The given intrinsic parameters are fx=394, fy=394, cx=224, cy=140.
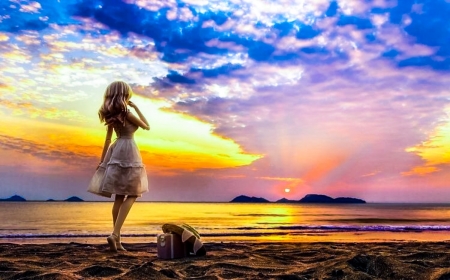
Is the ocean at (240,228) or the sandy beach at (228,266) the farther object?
the ocean at (240,228)

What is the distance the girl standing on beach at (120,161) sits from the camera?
6.05m

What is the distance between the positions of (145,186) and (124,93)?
1497mm

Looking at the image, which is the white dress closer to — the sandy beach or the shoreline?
the sandy beach

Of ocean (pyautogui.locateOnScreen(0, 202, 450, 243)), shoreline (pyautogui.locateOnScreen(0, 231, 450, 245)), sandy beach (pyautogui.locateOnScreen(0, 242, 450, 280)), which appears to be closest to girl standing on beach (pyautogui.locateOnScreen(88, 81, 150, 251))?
sandy beach (pyautogui.locateOnScreen(0, 242, 450, 280))

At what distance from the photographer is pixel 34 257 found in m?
5.34

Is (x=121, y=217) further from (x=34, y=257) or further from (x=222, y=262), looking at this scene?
(x=222, y=262)

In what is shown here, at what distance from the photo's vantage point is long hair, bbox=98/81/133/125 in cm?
604

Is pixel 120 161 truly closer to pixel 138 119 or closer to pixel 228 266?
pixel 138 119

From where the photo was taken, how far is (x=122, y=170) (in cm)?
611

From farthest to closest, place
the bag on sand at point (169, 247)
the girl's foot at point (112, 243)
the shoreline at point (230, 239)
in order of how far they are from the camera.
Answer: the shoreline at point (230, 239)
the girl's foot at point (112, 243)
the bag on sand at point (169, 247)

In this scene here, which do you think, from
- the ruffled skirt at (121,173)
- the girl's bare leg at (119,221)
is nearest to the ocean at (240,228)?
the girl's bare leg at (119,221)

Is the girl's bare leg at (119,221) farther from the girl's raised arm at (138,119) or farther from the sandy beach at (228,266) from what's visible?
the girl's raised arm at (138,119)

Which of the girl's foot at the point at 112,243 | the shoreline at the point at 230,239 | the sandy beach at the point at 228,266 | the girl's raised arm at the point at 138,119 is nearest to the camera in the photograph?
the sandy beach at the point at 228,266

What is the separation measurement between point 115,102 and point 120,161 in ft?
2.99
